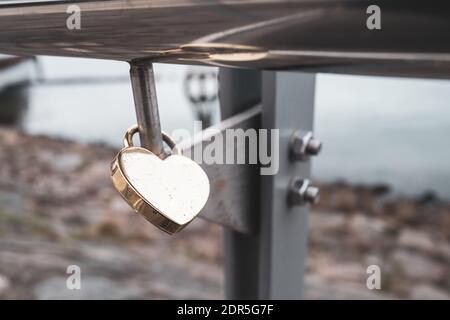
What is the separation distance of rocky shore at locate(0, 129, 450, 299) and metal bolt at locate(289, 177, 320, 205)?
0.54 meters

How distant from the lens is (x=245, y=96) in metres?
0.50

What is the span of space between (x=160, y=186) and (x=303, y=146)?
0.25m

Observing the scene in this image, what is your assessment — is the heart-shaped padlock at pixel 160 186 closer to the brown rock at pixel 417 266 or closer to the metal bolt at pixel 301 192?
the metal bolt at pixel 301 192

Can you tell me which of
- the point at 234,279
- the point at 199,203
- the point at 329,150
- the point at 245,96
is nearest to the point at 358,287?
the point at 329,150

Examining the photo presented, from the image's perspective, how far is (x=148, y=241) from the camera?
178 cm

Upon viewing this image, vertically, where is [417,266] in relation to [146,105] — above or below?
below

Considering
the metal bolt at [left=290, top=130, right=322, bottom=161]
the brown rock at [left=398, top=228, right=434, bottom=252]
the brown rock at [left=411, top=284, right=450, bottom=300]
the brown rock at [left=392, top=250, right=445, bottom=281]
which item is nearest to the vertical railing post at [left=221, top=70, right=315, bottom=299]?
the metal bolt at [left=290, top=130, right=322, bottom=161]

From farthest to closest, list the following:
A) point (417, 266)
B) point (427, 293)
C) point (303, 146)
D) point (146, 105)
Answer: point (417, 266) → point (427, 293) → point (303, 146) → point (146, 105)

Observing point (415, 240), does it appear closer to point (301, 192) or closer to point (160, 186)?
point (301, 192)

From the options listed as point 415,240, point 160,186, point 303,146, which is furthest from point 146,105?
point 415,240

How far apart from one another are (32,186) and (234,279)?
1.84 m

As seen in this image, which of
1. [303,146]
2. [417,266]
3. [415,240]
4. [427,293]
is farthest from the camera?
[415,240]

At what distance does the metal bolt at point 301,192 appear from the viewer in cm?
50

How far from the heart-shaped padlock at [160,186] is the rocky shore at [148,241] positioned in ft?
2.29
